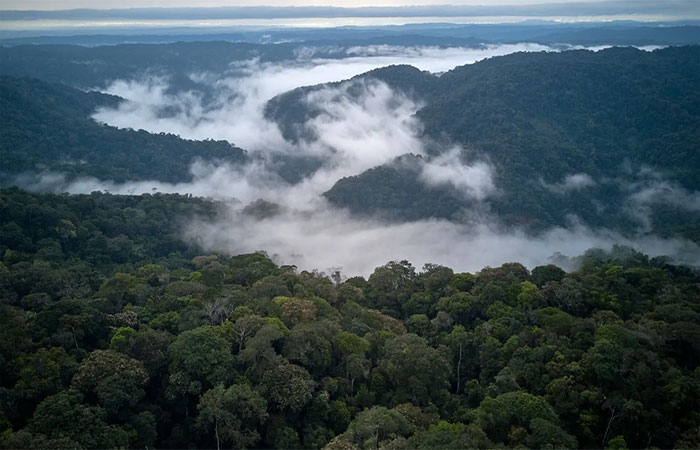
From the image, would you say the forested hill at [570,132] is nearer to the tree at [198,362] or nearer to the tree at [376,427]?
the tree at [376,427]

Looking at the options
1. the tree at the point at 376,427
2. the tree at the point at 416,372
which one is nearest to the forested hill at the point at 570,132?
the tree at the point at 416,372

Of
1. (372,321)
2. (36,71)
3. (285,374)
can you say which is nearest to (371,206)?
(372,321)

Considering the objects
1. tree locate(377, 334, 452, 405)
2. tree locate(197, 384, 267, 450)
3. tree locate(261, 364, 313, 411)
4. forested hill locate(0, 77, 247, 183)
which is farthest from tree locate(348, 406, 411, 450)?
forested hill locate(0, 77, 247, 183)

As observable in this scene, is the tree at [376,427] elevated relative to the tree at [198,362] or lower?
lower

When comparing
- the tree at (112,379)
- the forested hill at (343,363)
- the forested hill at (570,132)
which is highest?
the tree at (112,379)

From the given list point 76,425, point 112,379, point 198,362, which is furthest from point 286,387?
point 76,425

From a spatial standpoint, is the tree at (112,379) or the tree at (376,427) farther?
the tree at (112,379)

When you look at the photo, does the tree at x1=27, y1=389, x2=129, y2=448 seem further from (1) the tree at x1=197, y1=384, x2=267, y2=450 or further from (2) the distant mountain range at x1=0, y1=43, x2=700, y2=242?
(2) the distant mountain range at x1=0, y1=43, x2=700, y2=242

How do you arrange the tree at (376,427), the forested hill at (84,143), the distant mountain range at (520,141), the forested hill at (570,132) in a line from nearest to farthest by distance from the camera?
the tree at (376,427) → the distant mountain range at (520,141) → the forested hill at (570,132) → the forested hill at (84,143)
